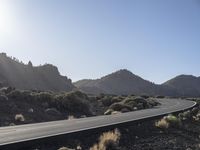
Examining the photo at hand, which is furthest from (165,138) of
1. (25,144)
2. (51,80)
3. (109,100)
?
(51,80)

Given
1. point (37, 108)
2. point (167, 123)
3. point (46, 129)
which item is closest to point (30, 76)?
point (37, 108)

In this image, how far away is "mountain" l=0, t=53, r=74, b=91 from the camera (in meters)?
146

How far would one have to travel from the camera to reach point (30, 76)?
527 ft

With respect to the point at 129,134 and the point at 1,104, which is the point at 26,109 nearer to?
the point at 1,104

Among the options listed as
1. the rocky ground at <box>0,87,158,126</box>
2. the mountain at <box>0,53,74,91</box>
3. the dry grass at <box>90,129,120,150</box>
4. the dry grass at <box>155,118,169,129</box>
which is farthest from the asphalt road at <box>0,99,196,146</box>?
the mountain at <box>0,53,74,91</box>

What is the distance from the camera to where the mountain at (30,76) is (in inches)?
5748

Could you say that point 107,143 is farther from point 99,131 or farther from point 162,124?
point 162,124

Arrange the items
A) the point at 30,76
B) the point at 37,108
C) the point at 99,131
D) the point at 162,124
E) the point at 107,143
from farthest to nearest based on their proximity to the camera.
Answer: the point at 30,76
the point at 37,108
the point at 162,124
the point at 99,131
the point at 107,143

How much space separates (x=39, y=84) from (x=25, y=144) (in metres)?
145

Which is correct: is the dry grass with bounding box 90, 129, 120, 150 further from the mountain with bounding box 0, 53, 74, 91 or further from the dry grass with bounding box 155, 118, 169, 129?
the mountain with bounding box 0, 53, 74, 91

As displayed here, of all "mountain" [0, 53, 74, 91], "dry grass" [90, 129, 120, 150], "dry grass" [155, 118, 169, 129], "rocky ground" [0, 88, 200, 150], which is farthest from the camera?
"mountain" [0, 53, 74, 91]

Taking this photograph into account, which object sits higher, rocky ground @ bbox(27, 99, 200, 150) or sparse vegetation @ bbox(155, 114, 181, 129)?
sparse vegetation @ bbox(155, 114, 181, 129)

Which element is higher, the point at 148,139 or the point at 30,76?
the point at 30,76

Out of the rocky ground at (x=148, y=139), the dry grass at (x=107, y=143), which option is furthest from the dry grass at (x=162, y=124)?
the dry grass at (x=107, y=143)
